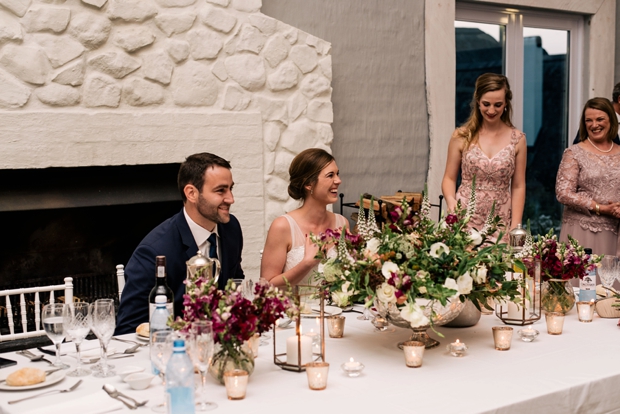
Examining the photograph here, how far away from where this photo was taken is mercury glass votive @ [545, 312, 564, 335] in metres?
2.27

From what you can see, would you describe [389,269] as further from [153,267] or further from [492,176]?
[492,176]

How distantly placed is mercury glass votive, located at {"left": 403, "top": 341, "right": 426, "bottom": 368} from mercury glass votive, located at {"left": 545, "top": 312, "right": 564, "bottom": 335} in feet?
1.70

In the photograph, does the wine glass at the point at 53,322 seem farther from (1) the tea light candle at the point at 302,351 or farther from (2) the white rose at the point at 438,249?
(2) the white rose at the point at 438,249

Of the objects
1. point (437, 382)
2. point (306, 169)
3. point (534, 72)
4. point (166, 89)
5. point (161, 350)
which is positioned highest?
point (534, 72)

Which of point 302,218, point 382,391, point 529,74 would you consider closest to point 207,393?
point 382,391

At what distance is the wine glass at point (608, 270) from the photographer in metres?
2.62

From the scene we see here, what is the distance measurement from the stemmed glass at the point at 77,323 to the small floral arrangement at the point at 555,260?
1.35 m

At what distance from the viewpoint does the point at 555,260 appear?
2.48 metres

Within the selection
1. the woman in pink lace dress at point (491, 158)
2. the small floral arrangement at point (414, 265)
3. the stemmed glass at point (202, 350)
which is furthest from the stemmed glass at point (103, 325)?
the woman in pink lace dress at point (491, 158)

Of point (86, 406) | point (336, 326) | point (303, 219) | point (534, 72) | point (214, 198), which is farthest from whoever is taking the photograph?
point (534, 72)

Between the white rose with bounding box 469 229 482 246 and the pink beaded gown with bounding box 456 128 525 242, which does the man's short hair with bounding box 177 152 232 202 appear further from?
the pink beaded gown with bounding box 456 128 525 242

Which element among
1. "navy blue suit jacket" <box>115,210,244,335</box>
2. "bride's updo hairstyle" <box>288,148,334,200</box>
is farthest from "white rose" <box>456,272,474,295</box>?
"bride's updo hairstyle" <box>288,148,334,200</box>

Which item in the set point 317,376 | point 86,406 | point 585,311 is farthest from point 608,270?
point 86,406

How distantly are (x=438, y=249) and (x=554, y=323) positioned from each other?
516 mm
